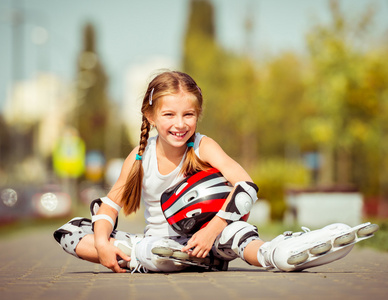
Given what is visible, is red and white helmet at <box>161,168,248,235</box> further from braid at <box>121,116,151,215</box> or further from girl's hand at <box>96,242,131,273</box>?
girl's hand at <box>96,242,131,273</box>

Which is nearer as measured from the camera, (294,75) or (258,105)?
(258,105)

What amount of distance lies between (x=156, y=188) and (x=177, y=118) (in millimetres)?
577

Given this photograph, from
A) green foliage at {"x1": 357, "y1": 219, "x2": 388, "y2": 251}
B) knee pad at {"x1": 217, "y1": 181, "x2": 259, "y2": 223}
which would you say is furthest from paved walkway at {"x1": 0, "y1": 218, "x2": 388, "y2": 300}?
green foliage at {"x1": 357, "y1": 219, "x2": 388, "y2": 251}

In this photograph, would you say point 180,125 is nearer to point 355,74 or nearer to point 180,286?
point 180,286

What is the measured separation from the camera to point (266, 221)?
68.9ft

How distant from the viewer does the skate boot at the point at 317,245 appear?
17.7 ft

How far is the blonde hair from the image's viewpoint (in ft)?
20.8

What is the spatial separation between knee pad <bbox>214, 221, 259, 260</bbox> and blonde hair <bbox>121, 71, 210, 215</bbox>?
1.98ft

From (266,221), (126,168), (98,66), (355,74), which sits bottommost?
(266,221)

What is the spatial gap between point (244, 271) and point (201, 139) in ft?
3.50

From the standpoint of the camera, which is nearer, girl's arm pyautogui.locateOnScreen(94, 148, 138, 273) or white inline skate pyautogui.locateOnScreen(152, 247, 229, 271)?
white inline skate pyautogui.locateOnScreen(152, 247, 229, 271)

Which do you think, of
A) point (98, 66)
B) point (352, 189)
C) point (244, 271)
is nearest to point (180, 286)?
point (244, 271)

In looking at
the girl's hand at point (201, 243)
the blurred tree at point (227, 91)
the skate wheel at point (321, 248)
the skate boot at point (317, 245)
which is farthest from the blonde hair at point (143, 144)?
the blurred tree at point (227, 91)

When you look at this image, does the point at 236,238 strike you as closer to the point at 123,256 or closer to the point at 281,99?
the point at 123,256
